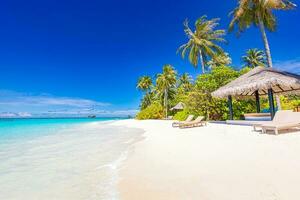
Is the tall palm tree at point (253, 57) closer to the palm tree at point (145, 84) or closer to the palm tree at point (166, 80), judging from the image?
the palm tree at point (166, 80)

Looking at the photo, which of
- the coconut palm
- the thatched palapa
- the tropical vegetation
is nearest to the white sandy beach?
the thatched palapa

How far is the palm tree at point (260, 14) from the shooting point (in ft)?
47.1

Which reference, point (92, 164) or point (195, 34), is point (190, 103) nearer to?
point (195, 34)

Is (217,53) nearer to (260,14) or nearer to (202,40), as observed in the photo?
(202,40)

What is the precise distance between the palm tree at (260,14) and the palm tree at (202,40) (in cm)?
543

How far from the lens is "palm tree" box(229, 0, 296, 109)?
1434 centimetres

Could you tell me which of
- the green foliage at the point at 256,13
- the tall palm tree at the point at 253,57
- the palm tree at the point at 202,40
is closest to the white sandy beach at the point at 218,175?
the green foliage at the point at 256,13

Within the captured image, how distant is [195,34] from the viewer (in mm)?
22859

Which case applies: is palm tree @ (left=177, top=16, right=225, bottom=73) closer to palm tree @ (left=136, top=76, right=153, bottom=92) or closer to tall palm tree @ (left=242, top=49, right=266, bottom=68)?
tall palm tree @ (left=242, top=49, right=266, bottom=68)

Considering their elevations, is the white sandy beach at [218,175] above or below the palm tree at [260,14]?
below

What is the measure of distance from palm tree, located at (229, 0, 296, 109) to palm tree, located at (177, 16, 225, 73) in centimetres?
543

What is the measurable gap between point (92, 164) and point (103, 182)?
1.50 meters

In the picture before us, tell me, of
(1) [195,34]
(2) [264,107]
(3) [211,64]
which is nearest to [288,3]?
(2) [264,107]

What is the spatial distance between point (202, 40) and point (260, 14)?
7281mm
